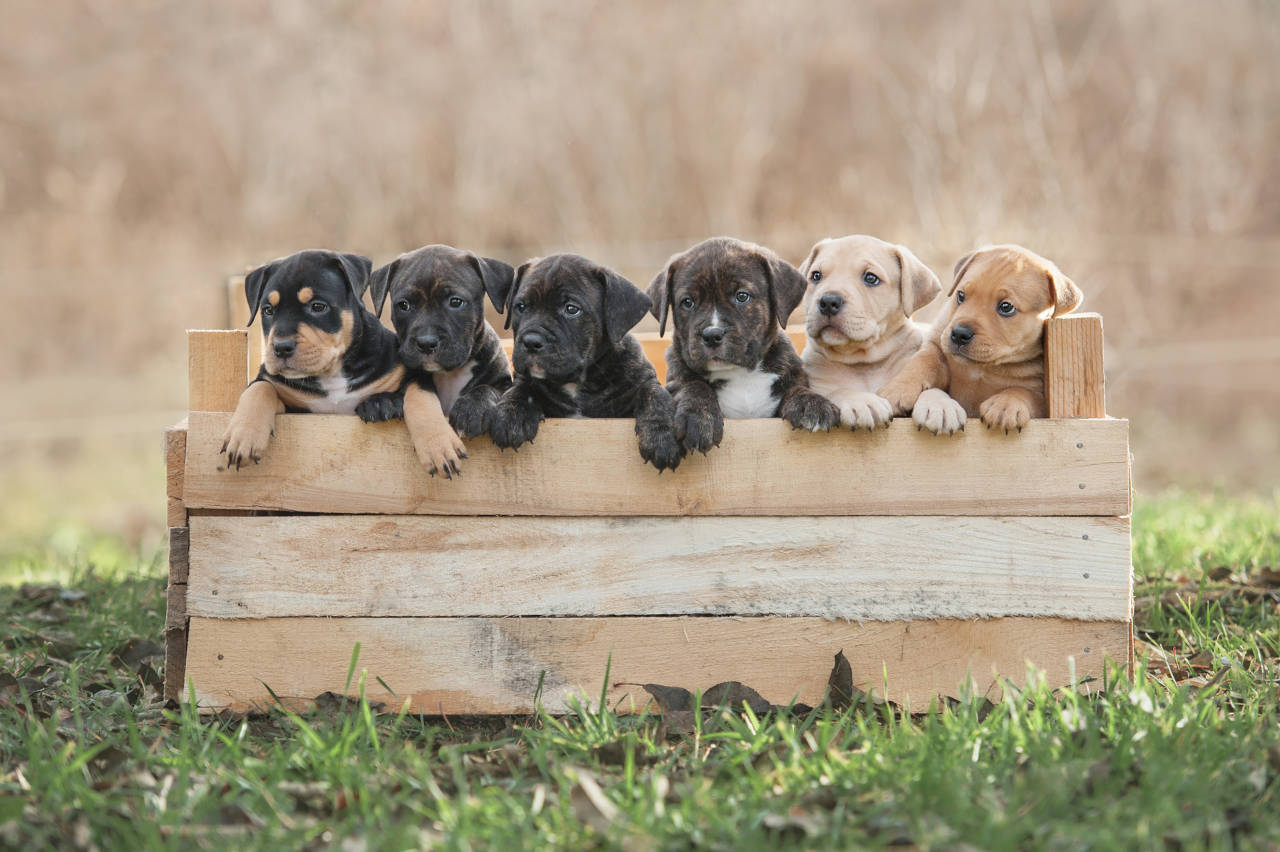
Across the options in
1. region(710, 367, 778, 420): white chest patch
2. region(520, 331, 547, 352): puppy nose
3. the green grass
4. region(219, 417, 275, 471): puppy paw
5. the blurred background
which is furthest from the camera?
the blurred background

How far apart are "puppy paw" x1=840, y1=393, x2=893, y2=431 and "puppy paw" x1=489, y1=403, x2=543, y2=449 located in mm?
1045

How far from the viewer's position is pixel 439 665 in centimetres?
372

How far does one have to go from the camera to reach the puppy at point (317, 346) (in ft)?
12.3

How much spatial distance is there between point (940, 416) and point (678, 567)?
1025 millimetres

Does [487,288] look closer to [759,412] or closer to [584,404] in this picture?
[584,404]

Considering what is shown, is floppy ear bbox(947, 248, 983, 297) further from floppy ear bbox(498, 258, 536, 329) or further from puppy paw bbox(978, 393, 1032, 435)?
floppy ear bbox(498, 258, 536, 329)

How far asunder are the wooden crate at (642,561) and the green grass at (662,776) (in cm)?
20

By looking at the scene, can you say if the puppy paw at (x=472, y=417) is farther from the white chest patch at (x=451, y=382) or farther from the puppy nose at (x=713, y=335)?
the puppy nose at (x=713, y=335)

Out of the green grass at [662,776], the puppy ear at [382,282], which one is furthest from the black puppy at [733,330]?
the green grass at [662,776]

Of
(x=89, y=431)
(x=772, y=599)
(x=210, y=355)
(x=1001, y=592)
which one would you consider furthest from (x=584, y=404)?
(x=89, y=431)

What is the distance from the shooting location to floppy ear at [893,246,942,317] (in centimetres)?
418

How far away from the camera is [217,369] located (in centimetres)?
392

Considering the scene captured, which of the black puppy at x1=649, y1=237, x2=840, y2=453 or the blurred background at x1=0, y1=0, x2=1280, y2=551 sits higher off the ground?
the blurred background at x1=0, y1=0, x2=1280, y2=551

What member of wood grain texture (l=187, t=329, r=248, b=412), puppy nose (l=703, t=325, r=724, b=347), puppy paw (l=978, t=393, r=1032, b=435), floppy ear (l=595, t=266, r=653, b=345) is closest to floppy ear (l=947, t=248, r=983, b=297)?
puppy paw (l=978, t=393, r=1032, b=435)
